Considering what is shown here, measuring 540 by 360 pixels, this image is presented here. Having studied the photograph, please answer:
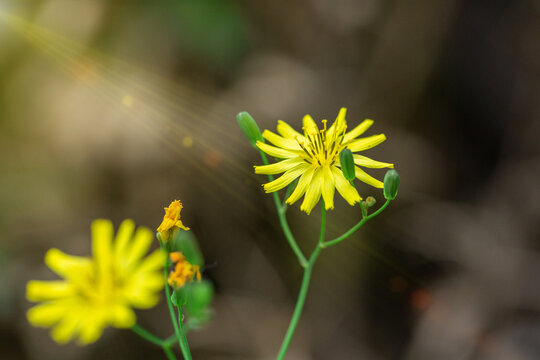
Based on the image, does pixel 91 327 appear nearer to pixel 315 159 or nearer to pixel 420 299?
pixel 315 159

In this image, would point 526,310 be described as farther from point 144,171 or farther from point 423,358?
point 144,171

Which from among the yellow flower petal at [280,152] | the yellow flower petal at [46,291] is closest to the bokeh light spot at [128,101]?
the yellow flower petal at [46,291]

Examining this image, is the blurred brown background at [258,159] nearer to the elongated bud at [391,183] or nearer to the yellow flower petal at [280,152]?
the yellow flower petal at [280,152]

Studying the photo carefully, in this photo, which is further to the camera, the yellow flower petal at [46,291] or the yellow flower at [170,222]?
the yellow flower petal at [46,291]

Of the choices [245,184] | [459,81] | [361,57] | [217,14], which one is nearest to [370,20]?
[361,57]

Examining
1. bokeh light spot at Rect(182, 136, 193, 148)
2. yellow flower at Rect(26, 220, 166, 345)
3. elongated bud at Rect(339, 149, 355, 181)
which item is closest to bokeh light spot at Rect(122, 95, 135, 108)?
bokeh light spot at Rect(182, 136, 193, 148)

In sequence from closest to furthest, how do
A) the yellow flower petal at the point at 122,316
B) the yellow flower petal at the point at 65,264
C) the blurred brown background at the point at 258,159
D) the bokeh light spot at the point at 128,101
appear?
the yellow flower petal at the point at 122,316 < the yellow flower petal at the point at 65,264 < the blurred brown background at the point at 258,159 < the bokeh light spot at the point at 128,101
